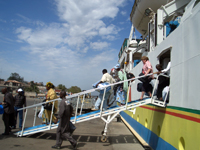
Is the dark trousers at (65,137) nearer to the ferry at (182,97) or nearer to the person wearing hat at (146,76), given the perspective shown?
the ferry at (182,97)

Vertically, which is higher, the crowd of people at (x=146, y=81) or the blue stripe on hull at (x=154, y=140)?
the crowd of people at (x=146, y=81)

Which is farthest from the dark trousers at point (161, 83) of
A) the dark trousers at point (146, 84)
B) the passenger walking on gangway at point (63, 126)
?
the passenger walking on gangway at point (63, 126)

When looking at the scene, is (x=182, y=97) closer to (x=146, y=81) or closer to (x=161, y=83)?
(x=161, y=83)

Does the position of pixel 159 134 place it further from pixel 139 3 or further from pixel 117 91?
pixel 139 3

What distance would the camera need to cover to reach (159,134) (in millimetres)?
4832

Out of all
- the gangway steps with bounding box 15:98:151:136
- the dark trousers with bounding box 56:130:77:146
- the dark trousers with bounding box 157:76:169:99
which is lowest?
the dark trousers with bounding box 56:130:77:146

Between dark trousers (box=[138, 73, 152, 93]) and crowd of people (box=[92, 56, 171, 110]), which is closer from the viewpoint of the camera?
crowd of people (box=[92, 56, 171, 110])

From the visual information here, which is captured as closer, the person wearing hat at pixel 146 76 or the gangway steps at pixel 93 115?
the person wearing hat at pixel 146 76

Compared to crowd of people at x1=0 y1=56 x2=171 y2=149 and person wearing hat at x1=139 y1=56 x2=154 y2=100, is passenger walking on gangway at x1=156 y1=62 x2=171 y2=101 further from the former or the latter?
person wearing hat at x1=139 y1=56 x2=154 y2=100

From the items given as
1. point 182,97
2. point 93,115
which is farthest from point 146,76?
point 93,115

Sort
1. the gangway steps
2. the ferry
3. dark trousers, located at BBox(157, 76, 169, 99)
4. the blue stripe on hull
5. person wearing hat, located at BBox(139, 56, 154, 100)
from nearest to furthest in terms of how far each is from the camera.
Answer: the ferry < the blue stripe on hull < dark trousers, located at BBox(157, 76, 169, 99) < person wearing hat, located at BBox(139, 56, 154, 100) < the gangway steps

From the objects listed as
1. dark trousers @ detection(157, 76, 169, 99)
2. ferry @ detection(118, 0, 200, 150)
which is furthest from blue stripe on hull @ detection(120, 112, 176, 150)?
dark trousers @ detection(157, 76, 169, 99)

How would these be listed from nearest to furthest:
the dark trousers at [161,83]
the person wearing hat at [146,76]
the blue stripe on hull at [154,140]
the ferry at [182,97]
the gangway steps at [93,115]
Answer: the ferry at [182,97], the blue stripe on hull at [154,140], the dark trousers at [161,83], the person wearing hat at [146,76], the gangway steps at [93,115]

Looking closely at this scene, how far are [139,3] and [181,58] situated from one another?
22.7 feet
